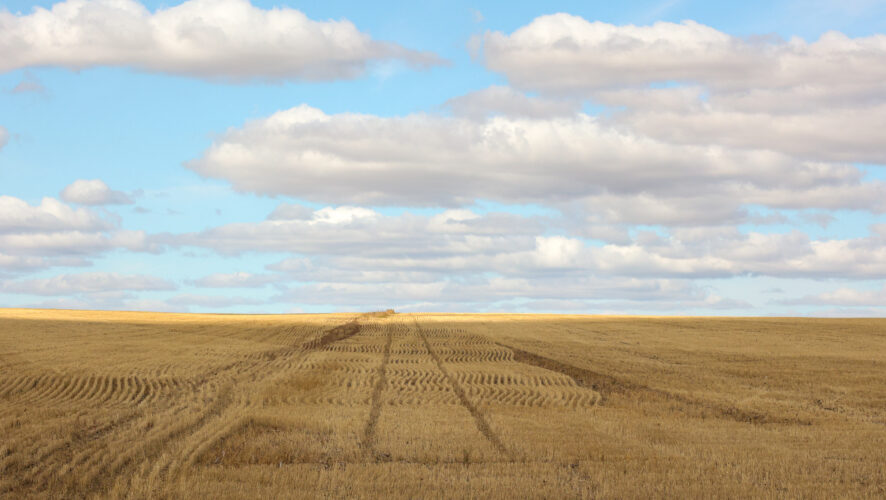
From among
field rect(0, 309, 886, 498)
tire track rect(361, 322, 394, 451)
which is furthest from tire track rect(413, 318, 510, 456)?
tire track rect(361, 322, 394, 451)

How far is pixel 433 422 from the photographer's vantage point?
51.3ft

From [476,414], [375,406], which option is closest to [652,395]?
[476,414]

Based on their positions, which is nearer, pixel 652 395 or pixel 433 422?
pixel 433 422

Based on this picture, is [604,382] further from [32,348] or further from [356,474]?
[32,348]

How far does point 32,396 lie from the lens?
18875mm

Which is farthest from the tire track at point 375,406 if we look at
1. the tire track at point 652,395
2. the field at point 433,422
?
the tire track at point 652,395

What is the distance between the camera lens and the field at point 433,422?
10891 millimetres

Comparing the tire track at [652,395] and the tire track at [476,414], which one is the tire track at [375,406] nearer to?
the tire track at [476,414]

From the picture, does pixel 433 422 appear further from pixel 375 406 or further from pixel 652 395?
pixel 652 395

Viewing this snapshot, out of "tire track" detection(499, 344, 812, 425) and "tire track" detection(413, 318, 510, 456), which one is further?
"tire track" detection(499, 344, 812, 425)

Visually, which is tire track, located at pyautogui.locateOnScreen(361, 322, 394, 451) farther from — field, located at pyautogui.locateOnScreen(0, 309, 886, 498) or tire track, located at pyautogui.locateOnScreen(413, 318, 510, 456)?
tire track, located at pyautogui.locateOnScreen(413, 318, 510, 456)

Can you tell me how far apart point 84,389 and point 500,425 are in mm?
11176

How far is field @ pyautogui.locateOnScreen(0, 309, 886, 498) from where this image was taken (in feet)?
35.7

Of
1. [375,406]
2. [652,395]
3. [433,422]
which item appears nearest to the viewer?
[433,422]
